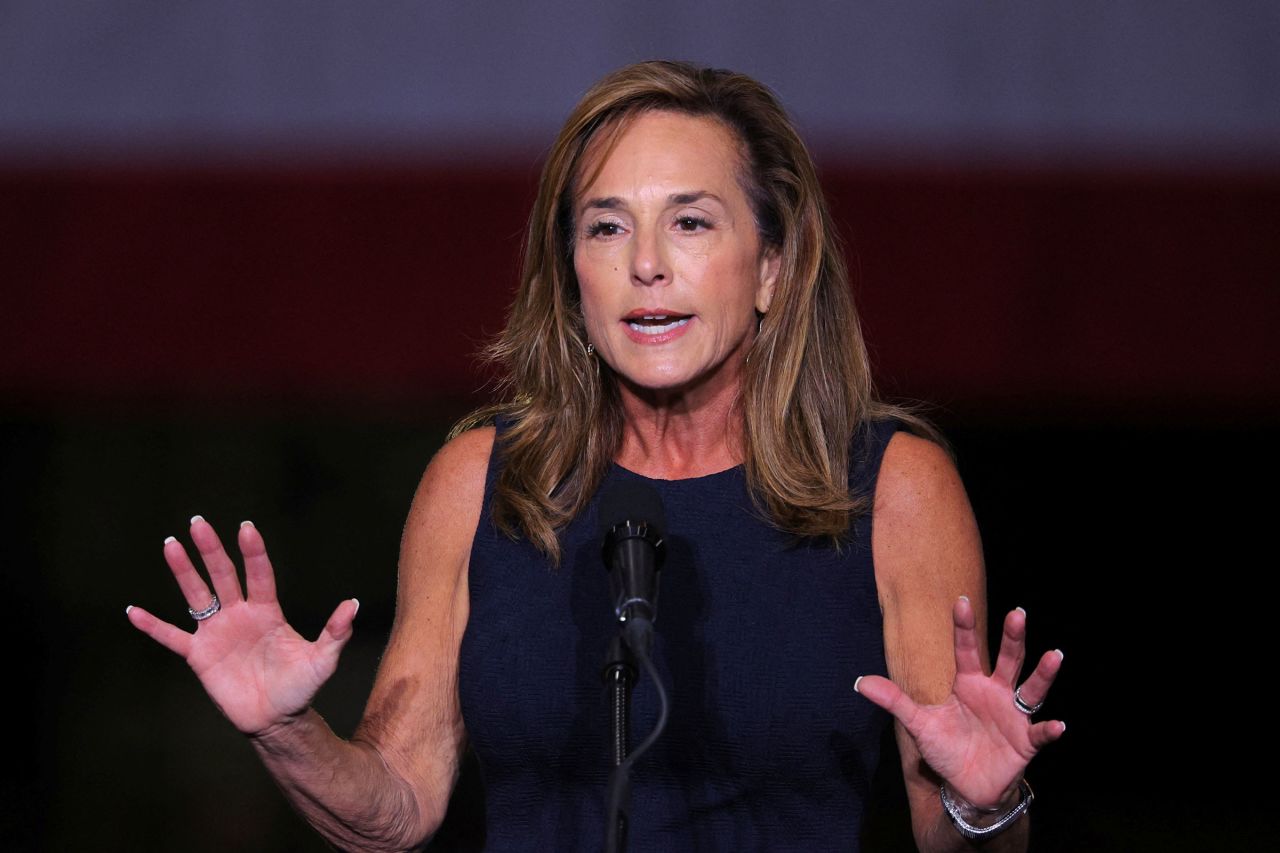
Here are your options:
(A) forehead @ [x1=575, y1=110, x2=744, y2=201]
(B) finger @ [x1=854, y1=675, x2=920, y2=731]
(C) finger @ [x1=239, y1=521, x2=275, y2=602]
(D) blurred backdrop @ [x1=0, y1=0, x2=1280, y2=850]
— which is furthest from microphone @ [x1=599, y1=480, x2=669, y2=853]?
(D) blurred backdrop @ [x1=0, y1=0, x2=1280, y2=850]

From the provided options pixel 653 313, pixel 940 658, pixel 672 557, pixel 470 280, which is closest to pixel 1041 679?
pixel 940 658

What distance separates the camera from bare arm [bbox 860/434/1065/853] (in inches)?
67.3

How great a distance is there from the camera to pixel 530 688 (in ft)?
6.72

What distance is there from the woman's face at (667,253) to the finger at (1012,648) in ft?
1.94

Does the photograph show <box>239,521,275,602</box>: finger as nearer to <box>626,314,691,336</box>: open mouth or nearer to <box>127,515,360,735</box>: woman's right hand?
<box>127,515,360,735</box>: woman's right hand

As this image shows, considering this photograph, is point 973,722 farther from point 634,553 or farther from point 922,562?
point 634,553

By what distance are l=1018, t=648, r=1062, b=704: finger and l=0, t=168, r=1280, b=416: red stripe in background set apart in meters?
1.89

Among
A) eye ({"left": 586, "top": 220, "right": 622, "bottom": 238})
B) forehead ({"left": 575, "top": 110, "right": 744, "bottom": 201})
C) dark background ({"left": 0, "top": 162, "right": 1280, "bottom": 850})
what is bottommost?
dark background ({"left": 0, "top": 162, "right": 1280, "bottom": 850})

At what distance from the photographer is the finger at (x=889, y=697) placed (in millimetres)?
1716

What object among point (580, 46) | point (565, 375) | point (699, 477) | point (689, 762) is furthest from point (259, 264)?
point (689, 762)

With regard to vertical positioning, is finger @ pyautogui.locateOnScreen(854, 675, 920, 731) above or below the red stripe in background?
below

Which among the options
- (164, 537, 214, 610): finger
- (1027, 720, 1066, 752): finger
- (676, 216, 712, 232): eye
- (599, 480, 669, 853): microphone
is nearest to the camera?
(599, 480, 669, 853): microphone

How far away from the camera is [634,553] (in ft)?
5.06

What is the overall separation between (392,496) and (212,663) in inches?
135
